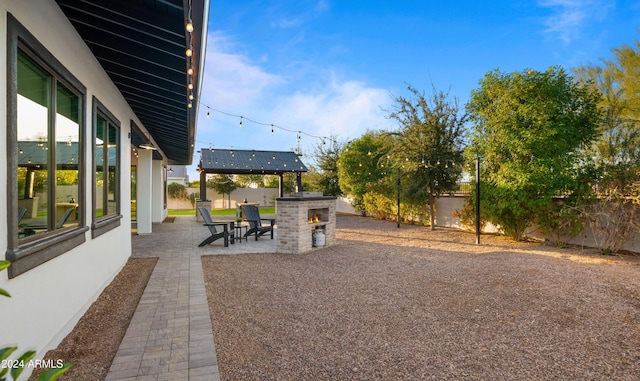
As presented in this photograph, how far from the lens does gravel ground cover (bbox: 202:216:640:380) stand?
2.88 metres

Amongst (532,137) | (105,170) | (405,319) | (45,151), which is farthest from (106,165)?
(532,137)

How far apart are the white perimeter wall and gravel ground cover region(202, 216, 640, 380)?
1.40m

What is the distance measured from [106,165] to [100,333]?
308 cm

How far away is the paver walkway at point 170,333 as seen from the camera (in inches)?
106

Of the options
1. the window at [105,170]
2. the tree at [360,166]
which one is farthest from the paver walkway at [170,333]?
the tree at [360,166]

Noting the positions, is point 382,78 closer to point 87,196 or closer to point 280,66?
point 280,66

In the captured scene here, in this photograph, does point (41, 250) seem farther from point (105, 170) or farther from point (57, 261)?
point (105, 170)

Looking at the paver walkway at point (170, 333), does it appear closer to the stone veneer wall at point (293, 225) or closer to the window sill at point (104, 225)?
the window sill at point (104, 225)

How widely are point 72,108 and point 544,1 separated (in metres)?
11.6

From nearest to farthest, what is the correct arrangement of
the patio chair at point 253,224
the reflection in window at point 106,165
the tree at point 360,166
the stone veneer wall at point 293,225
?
the reflection in window at point 106,165 < the stone veneer wall at point 293,225 < the patio chair at point 253,224 < the tree at point 360,166

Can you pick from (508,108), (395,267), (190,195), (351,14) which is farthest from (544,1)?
(190,195)

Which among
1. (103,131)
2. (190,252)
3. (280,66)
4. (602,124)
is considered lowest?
(190,252)

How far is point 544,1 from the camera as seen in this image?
33.0 ft

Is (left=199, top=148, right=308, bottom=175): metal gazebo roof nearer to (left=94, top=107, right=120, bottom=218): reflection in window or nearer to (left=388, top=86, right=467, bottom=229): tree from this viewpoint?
(left=388, top=86, right=467, bottom=229): tree
